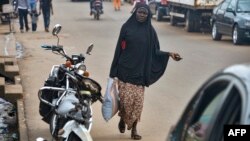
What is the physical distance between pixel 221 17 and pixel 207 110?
19928mm

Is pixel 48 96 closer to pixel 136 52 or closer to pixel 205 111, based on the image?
pixel 136 52

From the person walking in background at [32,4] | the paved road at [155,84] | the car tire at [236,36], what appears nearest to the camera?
the paved road at [155,84]

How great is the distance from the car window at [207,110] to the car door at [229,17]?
18716mm

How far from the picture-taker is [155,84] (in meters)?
13.4

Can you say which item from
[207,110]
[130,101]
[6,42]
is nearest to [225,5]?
[6,42]

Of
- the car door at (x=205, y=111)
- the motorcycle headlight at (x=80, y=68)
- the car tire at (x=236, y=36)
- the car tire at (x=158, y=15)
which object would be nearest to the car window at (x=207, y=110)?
the car door at (x=205, y=111)

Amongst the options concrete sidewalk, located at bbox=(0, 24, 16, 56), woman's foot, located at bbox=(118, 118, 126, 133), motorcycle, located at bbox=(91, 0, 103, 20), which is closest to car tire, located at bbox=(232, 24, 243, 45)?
concrete sidewalk, located at bbox=(0, 24, 16, 56)

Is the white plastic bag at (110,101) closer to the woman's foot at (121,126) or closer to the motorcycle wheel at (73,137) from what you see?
the woman's foot at (121,126)

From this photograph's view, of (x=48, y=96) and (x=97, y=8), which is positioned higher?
(x=48, y=96)

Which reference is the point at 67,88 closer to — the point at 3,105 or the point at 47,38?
the point at 3,105

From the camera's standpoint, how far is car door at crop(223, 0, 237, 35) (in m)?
22.1

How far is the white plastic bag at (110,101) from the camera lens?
8508 millimetres

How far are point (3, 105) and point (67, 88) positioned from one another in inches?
120

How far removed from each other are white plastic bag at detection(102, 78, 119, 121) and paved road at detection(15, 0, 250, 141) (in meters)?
0.47
